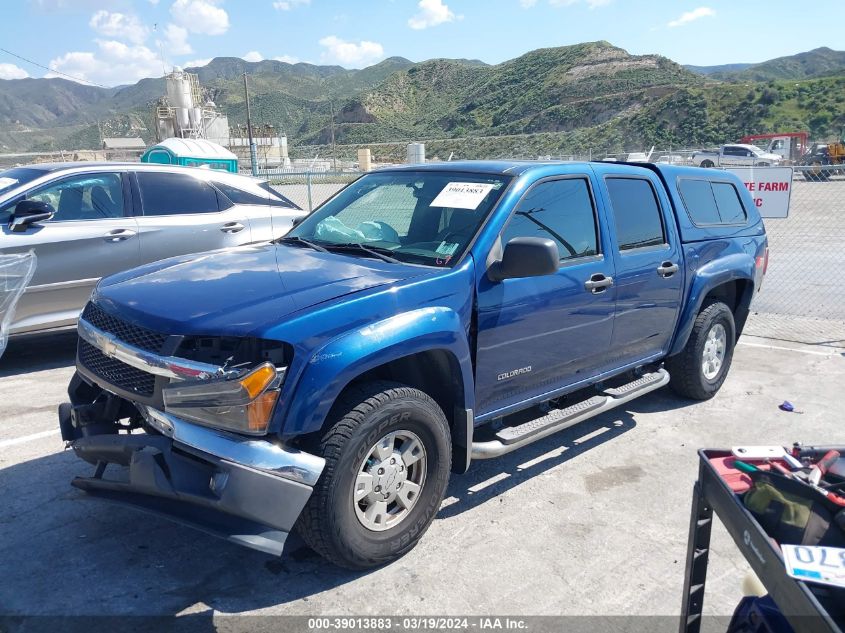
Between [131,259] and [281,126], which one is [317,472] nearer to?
[131,259]

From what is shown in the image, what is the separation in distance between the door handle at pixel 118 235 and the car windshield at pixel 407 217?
8.99 feet

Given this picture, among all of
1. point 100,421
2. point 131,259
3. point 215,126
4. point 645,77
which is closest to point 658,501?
point 100,421

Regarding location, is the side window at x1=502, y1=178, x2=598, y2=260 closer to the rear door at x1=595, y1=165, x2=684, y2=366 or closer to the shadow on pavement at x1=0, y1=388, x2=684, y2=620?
the rear door at x1=595, y1=165, x2=684, y2=366

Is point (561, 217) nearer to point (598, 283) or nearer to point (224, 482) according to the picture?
point (598, 283)

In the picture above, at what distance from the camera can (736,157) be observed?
3678cm

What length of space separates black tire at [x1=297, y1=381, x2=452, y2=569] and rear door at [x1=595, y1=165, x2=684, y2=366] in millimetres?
1780

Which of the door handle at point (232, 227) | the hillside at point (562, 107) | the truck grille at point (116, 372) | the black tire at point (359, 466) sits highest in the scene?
the hillside at point (562, 107)

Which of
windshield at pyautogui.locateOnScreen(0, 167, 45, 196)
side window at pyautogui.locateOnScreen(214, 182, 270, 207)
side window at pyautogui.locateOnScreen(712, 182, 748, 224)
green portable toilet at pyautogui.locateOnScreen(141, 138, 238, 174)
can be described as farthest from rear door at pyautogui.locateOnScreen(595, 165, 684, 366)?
green portable toilet at pyautogui.locateOnScreen(141, 138, 238, 174)

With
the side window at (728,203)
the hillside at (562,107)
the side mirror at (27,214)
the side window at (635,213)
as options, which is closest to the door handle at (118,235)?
the side mirror at (27,214)

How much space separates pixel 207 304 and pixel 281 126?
Answer: 6212 inches

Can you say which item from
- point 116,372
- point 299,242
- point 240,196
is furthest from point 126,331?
point 240,196

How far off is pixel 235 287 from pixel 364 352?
0.75m

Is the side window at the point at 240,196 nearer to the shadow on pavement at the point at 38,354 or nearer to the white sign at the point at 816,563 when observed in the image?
the shadow on pavement at the point at 38,354

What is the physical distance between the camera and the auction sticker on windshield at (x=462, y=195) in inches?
155
